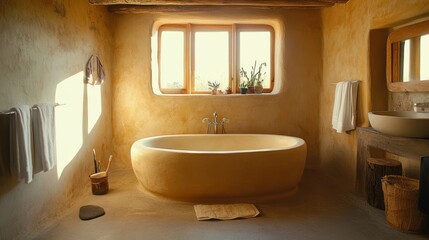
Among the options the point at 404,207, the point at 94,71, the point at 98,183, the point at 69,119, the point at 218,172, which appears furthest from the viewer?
the point at 94,71

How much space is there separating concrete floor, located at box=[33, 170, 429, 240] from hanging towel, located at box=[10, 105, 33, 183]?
62cm

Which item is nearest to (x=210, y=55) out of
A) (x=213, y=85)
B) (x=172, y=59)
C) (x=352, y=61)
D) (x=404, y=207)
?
(x=213, y=85)

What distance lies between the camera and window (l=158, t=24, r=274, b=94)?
13.2 feet

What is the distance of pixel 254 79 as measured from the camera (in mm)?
4004

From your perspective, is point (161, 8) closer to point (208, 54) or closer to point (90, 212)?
point (208, 54)

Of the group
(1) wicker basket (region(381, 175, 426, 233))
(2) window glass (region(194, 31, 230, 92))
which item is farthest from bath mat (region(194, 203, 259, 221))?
(2) window glass (region(194, 31, 230, 92))

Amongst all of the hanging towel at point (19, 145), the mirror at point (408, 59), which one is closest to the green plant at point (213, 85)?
the mirror at point (408, 59)

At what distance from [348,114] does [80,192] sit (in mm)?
2929

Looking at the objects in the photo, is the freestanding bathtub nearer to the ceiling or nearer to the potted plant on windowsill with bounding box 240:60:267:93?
the potted plant on windowsill with bounding box 240:60:267:93

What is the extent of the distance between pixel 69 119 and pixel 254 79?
7.91 feet

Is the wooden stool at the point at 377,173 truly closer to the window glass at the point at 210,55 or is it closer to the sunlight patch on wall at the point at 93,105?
the window glass at the point at 210,55

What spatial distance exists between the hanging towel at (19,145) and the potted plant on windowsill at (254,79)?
9.05 ft

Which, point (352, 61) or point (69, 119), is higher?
point (352, 61)

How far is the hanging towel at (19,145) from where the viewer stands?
1.79 metres
